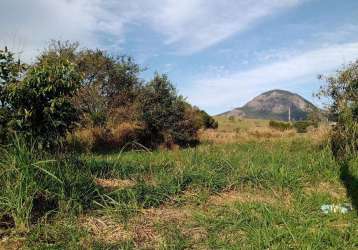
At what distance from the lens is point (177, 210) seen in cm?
497

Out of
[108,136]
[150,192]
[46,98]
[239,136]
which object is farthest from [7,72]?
[239,136]

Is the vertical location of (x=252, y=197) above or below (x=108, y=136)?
below

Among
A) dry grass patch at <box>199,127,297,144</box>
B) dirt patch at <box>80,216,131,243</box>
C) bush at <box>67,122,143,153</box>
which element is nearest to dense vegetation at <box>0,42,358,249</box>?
dirt patch at <box>80,216,131,243</box>

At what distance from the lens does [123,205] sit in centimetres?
465

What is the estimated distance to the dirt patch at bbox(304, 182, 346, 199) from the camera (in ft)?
19.5

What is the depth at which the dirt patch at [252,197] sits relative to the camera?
208 inches

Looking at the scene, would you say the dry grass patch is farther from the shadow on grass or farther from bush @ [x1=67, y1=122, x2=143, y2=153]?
the shadow on grass

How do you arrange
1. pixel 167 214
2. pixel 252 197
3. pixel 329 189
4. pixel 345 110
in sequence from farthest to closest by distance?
pixel 345 110 → pixel 329 189 → pixel 252 197 → pixel 167 214

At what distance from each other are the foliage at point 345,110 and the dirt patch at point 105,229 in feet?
18.3

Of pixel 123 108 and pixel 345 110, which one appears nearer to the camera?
pixel 345 110

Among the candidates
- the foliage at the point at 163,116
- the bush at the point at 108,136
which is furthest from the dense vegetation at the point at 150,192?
the foliage at the point at 163,116

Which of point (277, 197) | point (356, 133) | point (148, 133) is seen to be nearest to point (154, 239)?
point (277, 197)

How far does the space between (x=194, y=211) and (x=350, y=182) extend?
3.12 metres

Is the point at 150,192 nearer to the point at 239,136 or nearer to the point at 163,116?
the point at 163,116
